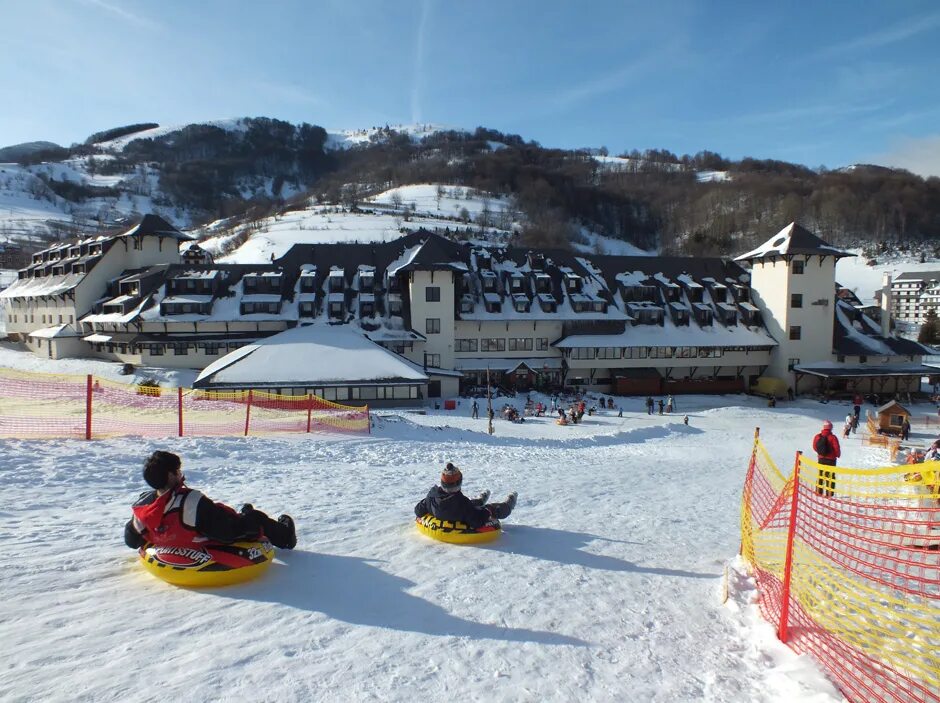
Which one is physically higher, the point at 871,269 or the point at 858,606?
the point at 871,269

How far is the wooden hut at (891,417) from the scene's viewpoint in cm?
2653

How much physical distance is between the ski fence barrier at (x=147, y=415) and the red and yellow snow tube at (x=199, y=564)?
28.6 ft

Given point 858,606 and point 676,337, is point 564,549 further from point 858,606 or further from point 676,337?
point 676,337

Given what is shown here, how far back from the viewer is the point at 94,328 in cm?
3988

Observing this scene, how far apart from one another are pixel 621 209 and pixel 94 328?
13267cm

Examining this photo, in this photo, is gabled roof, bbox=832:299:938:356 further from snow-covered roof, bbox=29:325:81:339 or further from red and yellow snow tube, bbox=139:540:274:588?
snow-covered roof, bbox=29:325:81:339

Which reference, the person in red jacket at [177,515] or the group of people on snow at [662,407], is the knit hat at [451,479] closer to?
the person in red jacket at [177,515]

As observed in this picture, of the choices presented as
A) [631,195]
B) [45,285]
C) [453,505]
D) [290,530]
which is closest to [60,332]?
[45,285]

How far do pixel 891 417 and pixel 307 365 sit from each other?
31373 mm

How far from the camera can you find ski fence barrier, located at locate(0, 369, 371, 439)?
551 inches

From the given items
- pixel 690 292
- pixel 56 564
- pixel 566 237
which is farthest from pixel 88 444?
pixel 566 237

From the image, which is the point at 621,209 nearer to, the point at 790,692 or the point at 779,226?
the point at 779,226

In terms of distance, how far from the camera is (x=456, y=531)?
21.5 ft

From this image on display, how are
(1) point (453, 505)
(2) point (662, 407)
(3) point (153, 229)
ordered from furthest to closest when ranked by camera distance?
(3) point (153, 229) < (2) point (662, 407) < (1) point (453, 505)
